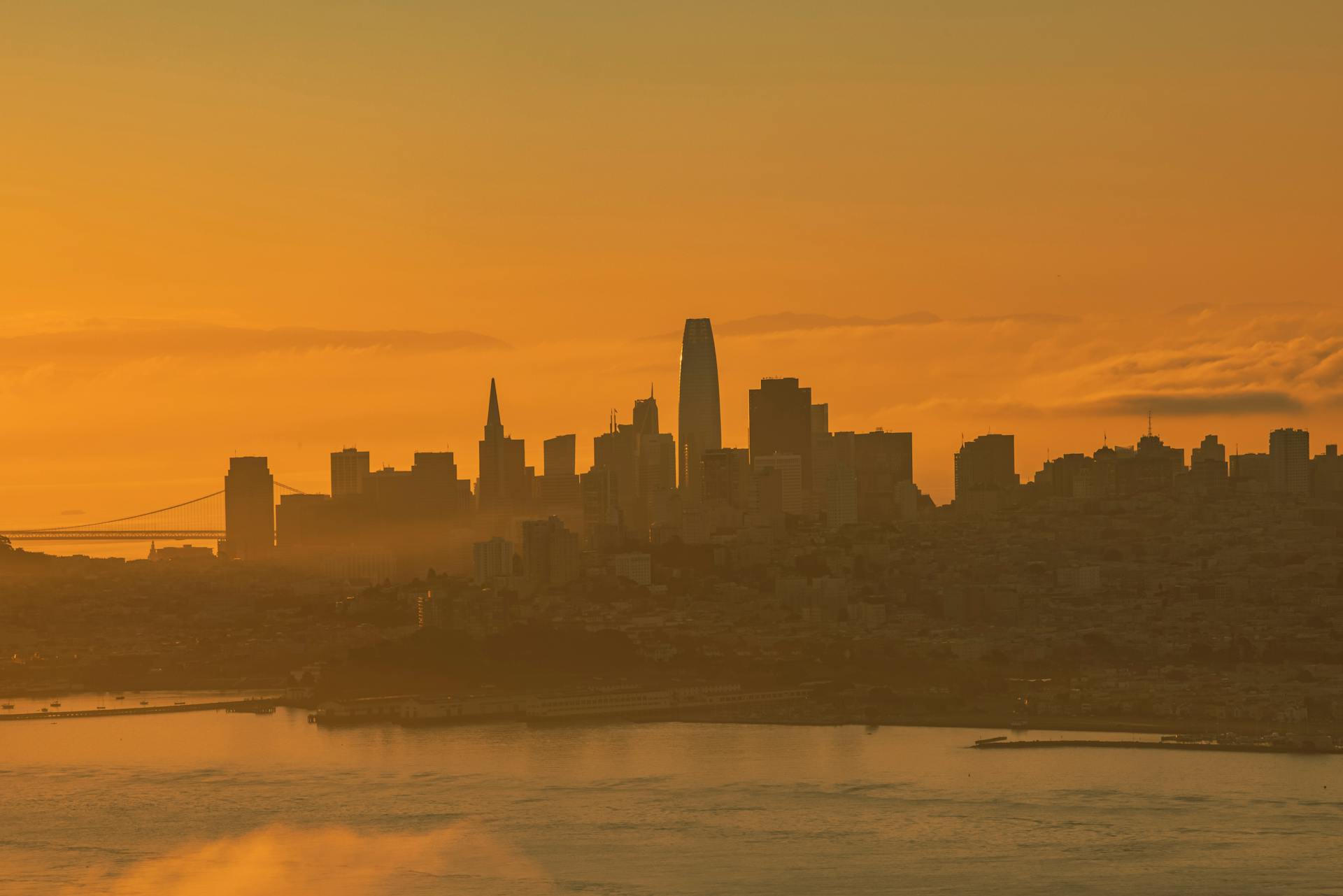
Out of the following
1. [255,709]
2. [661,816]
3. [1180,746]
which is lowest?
[661,816]

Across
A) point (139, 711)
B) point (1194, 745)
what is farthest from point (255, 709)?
point (1194, 745)

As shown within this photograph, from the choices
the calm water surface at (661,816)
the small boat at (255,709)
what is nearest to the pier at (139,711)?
the small boat at (255,709)

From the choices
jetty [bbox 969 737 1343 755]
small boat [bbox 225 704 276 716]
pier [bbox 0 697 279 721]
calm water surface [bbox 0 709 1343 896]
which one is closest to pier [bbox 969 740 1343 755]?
jetty [bbox 969 737 1343 755]

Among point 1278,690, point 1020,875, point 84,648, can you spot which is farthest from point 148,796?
point 84,648

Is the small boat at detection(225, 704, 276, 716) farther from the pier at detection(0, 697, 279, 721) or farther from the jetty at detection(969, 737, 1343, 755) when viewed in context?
the jetty at detection(969, 737, 1343, 755)

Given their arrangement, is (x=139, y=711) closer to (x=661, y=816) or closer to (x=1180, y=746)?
(x=661, y=816)

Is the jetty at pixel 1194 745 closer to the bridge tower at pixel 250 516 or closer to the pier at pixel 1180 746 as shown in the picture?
the pier at pixel 1180 746

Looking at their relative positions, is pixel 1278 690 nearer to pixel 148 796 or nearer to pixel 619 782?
pixel 619 782

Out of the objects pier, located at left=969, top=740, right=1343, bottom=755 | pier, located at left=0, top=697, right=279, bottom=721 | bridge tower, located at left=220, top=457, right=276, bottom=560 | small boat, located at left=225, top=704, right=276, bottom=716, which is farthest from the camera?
bridge tower, located at left=220, top=457, right=276, bottom=560

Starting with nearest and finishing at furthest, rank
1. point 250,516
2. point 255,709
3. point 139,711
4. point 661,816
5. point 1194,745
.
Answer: point 661,816 < point 1194,745 < point 139,711 < point 255,709 < point 250,516
